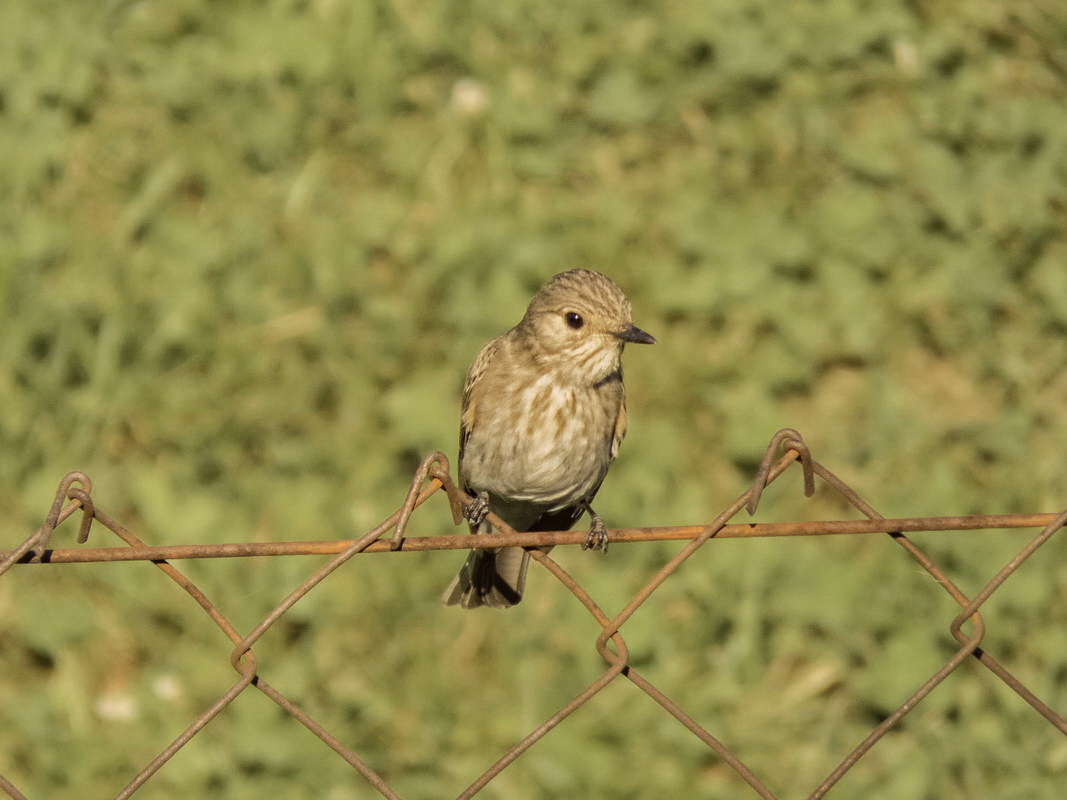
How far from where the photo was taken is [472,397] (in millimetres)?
4645

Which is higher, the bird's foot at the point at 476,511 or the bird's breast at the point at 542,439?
the bird's breast at the point at 542,439

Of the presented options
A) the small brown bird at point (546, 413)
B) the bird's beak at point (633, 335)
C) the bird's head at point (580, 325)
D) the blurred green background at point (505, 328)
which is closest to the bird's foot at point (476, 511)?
the small brown bird at point (546, 413)

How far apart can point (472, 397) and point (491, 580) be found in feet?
1.93

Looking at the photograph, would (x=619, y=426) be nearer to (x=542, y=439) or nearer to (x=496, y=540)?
(x=542, y=439)

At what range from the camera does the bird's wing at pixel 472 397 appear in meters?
4.61

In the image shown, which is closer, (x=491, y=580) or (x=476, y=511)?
(x=476, y=511)

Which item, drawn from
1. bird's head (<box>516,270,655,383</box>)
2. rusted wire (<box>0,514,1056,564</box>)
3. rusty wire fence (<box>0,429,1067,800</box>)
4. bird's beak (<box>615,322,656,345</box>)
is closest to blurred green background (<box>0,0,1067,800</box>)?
bird's head (<box>516,270,655,383</box>)

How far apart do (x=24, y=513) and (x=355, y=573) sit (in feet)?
4.26

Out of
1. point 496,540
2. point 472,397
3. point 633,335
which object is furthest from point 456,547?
point 472,397

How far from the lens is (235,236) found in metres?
6.62

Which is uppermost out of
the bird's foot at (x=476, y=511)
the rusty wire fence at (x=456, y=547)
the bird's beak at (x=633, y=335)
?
the bird's beak at (x=633, y=335)

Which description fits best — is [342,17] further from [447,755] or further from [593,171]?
[447,755]

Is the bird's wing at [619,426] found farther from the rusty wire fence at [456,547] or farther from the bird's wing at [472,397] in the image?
the rusty wire fence at [456,547]

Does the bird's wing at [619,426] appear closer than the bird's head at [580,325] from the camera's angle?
No
